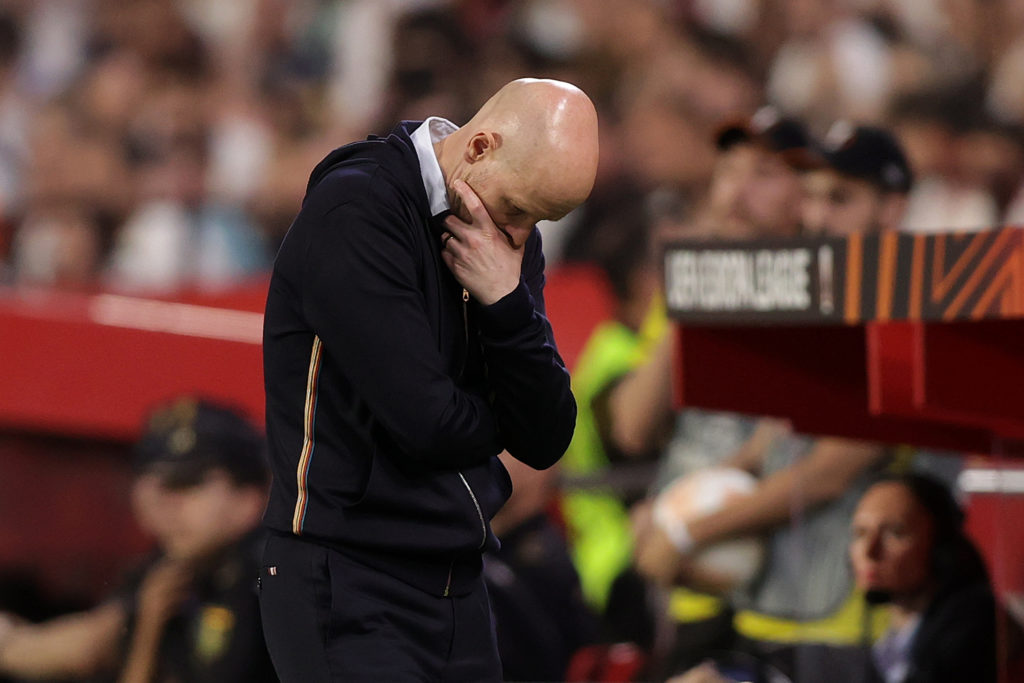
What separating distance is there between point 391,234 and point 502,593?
87.0 inches

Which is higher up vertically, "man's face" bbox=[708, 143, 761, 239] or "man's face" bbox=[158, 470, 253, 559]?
"man's face" bbox=[708, 143, 761, 239]

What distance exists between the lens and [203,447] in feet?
14.1

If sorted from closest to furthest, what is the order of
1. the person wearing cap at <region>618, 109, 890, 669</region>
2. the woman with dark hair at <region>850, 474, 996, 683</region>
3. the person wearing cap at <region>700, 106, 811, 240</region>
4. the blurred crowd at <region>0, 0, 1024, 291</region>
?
1. the woman with dark hair at <region>850, 474, 996, 683</region>
2. the person wearing cap at <region>618, 109, 890, 669</region>
3. the person wearing cap at <region>700, 106, 811, 240</region>
4. the blurred crowd at <region>0, 0, 1024, 291</region>

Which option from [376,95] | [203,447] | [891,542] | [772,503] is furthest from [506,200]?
[376,95]

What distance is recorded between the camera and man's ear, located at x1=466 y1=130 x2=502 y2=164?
2.04 meters

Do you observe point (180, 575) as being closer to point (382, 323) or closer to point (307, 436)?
point (307, 436)

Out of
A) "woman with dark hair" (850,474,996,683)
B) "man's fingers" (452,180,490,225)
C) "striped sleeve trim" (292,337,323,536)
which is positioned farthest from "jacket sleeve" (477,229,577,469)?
"woman with dark hair" (850,474,996,683)

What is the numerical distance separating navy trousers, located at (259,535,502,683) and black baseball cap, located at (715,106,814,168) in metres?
2.30

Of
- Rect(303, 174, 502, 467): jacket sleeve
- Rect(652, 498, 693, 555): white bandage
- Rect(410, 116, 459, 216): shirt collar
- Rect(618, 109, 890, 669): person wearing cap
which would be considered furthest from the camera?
Rect(652, 498, 693, 555): white bandage

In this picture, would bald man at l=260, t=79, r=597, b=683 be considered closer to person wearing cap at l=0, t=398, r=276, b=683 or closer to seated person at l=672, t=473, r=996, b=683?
seated person at l=672, t=473, r=996, b=683

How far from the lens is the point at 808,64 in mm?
6676

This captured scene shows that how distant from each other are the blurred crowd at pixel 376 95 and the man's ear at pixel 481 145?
3.44 meters

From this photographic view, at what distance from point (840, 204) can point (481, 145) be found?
2104 millimetres

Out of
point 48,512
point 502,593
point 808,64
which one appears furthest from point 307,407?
point 808,64
